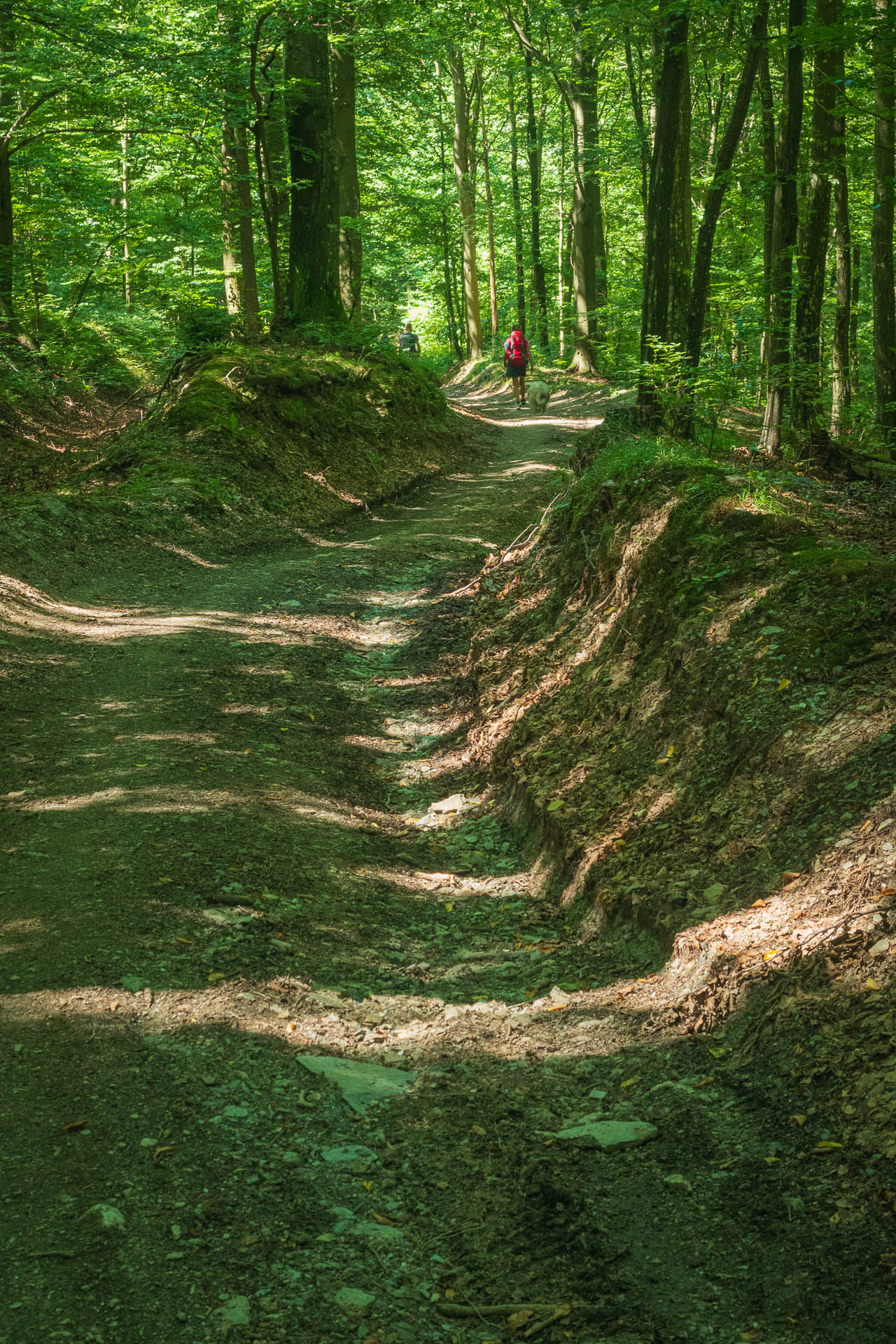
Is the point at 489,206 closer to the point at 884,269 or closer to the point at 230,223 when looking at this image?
the point at 230,223

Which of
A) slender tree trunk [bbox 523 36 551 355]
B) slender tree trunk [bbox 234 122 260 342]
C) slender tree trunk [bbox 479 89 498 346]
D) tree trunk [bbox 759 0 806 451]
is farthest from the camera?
slender tree trunk [bbox 479 89 498 346]

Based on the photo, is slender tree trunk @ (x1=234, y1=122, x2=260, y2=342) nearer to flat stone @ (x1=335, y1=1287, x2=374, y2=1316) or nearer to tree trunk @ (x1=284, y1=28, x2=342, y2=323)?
tree trunk @ (x1=284, y1=28, x2=342, y2=323)

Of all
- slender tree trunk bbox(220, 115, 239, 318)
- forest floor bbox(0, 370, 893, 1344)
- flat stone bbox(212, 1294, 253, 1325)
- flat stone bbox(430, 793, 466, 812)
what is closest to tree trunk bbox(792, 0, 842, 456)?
flat stone bbox(430, 793, 466, 812)

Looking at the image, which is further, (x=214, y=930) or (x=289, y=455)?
(x=289, y=455)

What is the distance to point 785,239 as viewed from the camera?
10.2 meters

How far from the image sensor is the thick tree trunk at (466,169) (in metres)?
29.4

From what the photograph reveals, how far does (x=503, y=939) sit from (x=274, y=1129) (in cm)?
193

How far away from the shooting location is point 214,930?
438cm

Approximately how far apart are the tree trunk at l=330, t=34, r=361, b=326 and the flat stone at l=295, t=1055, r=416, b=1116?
15.6 m

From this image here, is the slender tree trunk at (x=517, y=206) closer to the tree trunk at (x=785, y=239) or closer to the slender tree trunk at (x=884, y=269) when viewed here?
the slender tree trunk at (x=884, y=269)

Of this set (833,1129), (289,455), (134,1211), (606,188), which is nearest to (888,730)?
(833,1129)

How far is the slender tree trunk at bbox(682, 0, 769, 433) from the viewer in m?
9.51

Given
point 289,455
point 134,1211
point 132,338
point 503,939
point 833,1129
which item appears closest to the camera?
point 134,1211

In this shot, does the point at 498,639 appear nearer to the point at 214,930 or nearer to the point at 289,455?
the point at 214,930
